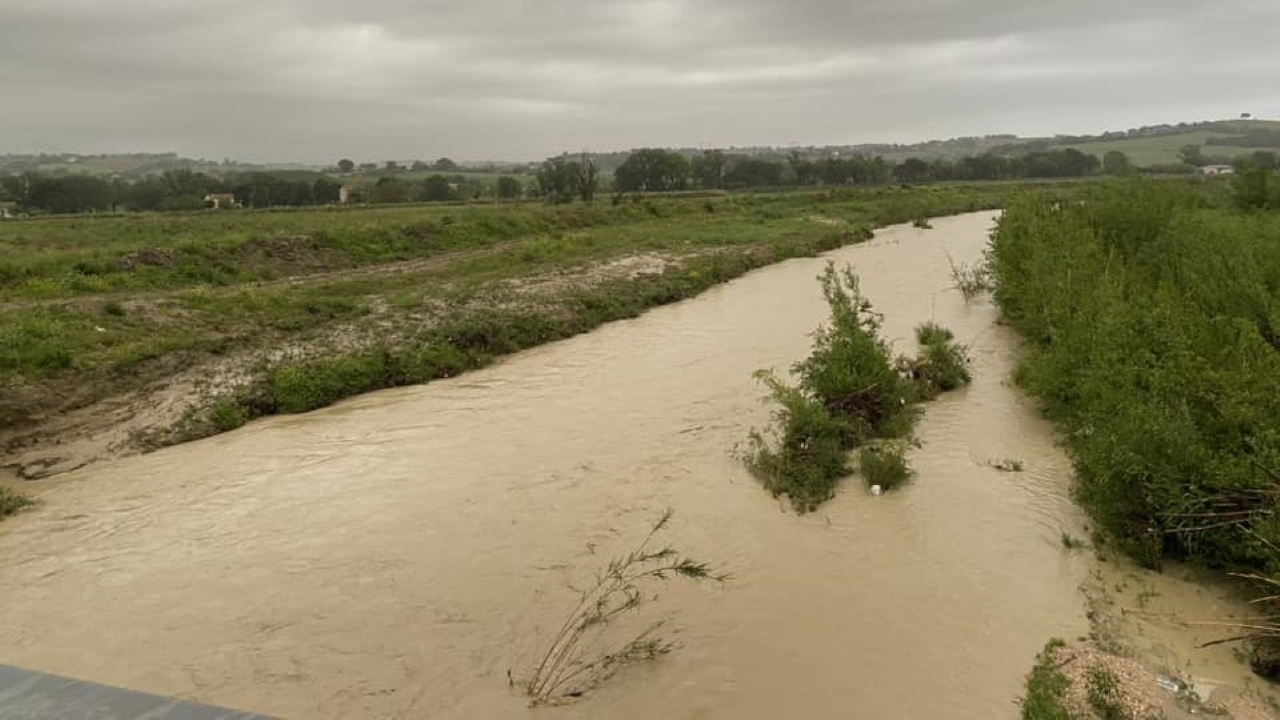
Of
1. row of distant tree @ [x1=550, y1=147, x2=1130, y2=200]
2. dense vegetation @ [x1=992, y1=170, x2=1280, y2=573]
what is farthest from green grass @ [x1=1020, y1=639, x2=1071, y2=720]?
row of distant tree @ [x1=550, y1=147, x2=1130, y2=200]

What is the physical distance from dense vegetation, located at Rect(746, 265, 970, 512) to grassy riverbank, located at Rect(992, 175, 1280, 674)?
6.87 ft

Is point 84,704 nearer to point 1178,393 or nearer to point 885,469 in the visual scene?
point 885,469

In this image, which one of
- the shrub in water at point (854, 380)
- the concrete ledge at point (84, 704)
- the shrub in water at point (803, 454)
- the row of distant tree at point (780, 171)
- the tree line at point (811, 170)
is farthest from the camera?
the tree line at point (811, 170)

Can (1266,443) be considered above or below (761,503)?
above

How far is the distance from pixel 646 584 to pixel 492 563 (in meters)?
1.69

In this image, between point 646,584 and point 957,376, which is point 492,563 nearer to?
point 646,584

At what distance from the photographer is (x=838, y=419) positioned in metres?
10.9

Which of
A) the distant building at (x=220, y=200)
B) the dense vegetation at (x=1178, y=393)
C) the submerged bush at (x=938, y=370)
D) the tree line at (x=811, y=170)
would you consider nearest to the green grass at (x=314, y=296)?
the submerged bush at (x=938, y=370)

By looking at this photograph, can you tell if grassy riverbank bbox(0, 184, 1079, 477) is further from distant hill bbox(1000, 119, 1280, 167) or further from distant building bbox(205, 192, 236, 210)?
distant hill bbox(1000, 119, 1280, 167)

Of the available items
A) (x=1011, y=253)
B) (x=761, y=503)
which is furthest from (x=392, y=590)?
(x=1011, y=253)

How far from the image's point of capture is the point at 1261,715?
536 cm

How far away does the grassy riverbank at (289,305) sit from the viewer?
500 inches

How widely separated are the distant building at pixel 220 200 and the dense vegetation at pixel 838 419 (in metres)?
59.5

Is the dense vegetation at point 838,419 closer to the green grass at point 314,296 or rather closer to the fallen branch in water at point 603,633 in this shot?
the fallen branch in water at point 603,633
